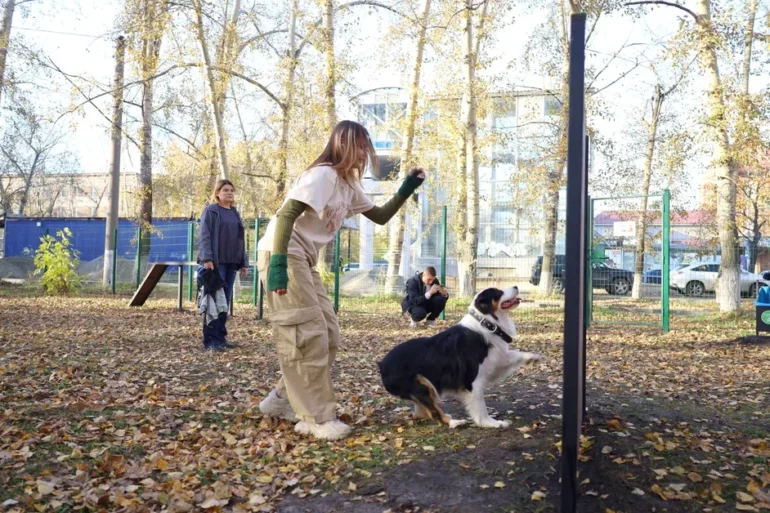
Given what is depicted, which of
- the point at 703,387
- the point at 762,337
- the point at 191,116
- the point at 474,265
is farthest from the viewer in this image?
the point at 191,116

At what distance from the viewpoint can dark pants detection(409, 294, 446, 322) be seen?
10.1 metres

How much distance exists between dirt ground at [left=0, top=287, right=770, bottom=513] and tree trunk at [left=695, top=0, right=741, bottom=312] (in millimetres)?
4905

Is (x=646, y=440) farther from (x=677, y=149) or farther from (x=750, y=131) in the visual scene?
(x=677, y=149)

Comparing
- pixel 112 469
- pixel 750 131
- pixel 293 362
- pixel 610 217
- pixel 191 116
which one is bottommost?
pixel 112 469

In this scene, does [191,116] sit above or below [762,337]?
above

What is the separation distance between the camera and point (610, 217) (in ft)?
58.0

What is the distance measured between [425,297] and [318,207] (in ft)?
21.2

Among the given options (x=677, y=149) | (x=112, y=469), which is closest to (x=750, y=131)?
(x=677, y=149)

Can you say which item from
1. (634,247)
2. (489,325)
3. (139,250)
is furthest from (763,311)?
(139,250)

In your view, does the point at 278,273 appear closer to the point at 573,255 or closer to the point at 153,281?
the point at 573,255

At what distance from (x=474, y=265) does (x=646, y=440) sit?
8.75 m

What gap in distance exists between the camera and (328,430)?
4090 mm

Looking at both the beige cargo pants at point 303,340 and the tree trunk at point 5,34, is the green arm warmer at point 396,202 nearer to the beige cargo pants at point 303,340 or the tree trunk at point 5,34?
the beige cargo pants at point 303,340

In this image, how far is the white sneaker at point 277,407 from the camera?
15.1ft
